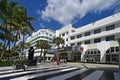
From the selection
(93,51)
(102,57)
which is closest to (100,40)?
(93,51)

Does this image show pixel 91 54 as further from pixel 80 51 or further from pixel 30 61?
pixel 30 61

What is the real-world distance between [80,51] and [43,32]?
5362 cm

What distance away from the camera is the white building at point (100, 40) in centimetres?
4131

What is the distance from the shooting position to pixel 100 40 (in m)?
46.2

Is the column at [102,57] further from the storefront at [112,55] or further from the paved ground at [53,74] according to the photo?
the paved ground at [53,74]

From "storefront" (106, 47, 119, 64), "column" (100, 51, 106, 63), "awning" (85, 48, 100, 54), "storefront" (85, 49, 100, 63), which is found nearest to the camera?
"storefront" (106, 47, 119, 64)

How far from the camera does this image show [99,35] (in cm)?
4600

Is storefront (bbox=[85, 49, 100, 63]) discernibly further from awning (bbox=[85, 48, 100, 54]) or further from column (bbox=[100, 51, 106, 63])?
column (bbox=[100, 51, 106, 63])

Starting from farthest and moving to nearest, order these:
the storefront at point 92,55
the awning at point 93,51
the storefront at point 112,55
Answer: the storefront at point 92,55 → the awning at point 93,51 → the storefront at point 112,55

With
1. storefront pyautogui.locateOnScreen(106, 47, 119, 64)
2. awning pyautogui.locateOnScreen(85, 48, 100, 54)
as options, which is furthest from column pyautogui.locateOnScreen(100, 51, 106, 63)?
awning pyautogui.locateOnScreen(85, 48, 100, 54)

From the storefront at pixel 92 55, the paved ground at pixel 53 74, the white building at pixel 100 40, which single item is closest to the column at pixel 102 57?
the white building at pixel 100 40

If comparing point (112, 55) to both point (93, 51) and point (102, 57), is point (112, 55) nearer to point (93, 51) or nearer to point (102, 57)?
point (102, 57)

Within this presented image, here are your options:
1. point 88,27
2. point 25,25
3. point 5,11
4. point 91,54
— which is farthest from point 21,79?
point 88,27

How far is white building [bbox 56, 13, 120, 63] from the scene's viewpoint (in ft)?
136
